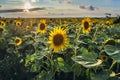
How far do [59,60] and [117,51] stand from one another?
4.59ft

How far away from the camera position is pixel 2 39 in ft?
34.1

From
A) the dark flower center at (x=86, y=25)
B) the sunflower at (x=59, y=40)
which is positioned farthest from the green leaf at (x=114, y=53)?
the dark flower center at (x=86, y=25)

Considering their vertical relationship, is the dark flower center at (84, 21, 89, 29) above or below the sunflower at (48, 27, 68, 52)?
below

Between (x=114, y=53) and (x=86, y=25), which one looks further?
(x=86, y=25)

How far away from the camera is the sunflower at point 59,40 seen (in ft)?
14.8

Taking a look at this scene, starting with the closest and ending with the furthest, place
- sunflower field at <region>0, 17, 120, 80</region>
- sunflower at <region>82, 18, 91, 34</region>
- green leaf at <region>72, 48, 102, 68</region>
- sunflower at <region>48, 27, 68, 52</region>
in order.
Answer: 1. green leaf at <region>72, 48, 102, 68</region>
2. sunflower field at <region>0, 17, 120, 80</region>
3. sunflower at <region>48, 27, 68, 52</region>
4. sunflower at <region>82, 18, 91, 34</region>

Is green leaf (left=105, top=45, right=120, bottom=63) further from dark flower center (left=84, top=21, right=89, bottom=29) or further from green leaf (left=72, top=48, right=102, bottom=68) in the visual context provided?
dark flower center (left=84, top=21, right=89, bottom=29)

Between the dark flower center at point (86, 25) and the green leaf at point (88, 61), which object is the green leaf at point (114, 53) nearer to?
the green leaf at point (88, 61)

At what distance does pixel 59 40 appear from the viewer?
15.2 feet

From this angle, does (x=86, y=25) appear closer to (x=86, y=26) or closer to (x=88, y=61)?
(x=86, y=26)

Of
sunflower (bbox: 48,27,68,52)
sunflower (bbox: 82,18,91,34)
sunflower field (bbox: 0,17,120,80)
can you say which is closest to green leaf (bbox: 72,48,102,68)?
sunflower field (bbox: 0,17,120,80)

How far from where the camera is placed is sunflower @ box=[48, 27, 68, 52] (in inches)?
178

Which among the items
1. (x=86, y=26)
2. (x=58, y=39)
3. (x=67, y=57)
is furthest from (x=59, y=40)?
(x=86, y=26)

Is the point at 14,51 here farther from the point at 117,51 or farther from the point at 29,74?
the point at 117,51
